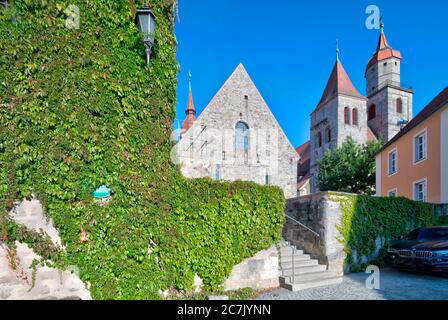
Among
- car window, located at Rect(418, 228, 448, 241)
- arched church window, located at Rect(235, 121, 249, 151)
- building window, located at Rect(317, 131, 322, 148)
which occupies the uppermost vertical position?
building window, located at Rect(317, 131, 322, 148)

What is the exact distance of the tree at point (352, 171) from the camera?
23.3m

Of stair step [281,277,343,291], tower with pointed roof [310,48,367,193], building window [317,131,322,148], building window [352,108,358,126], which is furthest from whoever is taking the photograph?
building window [317,131,322,148]

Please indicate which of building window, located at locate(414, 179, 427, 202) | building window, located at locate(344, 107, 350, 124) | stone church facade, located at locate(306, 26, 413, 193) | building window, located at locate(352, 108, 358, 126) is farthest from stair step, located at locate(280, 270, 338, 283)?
building window, located at locate(352, 108, 358, 126)

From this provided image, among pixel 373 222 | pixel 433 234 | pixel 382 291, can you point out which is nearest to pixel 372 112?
pixel 433 234

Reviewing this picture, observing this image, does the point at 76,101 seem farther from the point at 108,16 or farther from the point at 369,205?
the point at 369,205

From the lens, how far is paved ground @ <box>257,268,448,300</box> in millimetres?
5758

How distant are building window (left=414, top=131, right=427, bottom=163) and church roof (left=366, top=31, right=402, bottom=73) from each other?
30813 mm

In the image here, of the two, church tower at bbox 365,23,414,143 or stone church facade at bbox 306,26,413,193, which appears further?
church tower at bbox 365,23,414,143

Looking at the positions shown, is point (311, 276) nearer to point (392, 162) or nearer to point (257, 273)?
point (257, 273)

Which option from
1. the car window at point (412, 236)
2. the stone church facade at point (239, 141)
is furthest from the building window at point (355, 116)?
the car window at point (412, 236)

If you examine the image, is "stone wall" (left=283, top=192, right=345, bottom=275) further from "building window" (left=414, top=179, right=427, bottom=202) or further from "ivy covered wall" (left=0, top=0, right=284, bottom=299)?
"building window" (left=414, top=179, right=427, bottom=202)

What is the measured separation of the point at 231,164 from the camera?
18891 mm

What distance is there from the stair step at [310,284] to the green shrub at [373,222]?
1.44m
